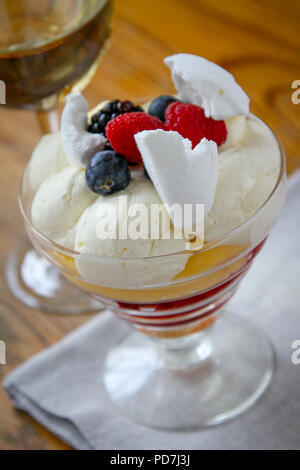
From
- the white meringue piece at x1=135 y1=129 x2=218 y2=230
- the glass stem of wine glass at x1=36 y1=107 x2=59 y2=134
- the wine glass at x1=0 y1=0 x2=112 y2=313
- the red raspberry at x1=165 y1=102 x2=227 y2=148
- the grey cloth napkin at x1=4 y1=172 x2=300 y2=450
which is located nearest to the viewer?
the white meringue piece at x1=135 y1=129 x2=218 y2=230

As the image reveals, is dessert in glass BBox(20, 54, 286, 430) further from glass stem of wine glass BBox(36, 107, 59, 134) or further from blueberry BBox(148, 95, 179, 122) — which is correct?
glass stem of wine glass BBox(36, 107, 59, 134)

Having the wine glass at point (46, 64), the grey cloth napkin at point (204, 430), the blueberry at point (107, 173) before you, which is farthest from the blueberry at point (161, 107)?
the grey cloth napkin at point (204, 430)

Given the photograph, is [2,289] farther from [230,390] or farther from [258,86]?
[258,86]

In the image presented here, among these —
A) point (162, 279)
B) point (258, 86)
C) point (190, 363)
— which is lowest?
point (190, 363)

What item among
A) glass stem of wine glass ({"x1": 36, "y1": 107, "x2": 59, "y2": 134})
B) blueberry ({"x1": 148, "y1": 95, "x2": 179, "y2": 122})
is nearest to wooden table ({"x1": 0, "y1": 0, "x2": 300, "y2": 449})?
glass stem of wine glass ({"x1": 36, "y1": 107, "x2": 59, "y2": 134})

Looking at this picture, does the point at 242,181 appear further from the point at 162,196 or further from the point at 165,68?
the point at 165,68

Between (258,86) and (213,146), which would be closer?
(213,146)
